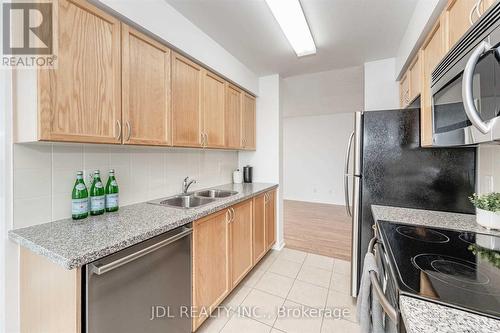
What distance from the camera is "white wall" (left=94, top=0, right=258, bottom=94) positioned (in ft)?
4.38

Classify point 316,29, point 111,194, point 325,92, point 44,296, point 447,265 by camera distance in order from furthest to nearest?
1. point 325,92
2. point 316,29
3. point 111,194
4. point 44,296
5. point 447,265

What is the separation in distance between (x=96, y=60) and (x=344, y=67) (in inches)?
103

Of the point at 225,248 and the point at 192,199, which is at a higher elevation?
the point at 192,199

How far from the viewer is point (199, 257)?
4.81 ft

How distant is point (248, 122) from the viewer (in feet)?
9.20

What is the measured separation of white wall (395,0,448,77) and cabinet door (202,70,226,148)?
1.70 m

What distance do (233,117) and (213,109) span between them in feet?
1.23

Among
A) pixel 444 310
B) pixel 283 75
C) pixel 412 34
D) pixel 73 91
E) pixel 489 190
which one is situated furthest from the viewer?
pixel 283 75

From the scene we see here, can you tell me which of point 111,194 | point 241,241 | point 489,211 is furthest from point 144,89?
point 489,211

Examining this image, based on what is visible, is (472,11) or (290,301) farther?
(290,301)

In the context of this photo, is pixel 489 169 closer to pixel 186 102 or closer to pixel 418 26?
pixel 418 26

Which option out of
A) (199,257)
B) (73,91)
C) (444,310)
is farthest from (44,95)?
(444,310)

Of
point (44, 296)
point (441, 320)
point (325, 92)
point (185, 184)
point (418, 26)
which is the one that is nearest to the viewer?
point (441, 320)

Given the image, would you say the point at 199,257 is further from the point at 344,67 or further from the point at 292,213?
the point at 292,213
